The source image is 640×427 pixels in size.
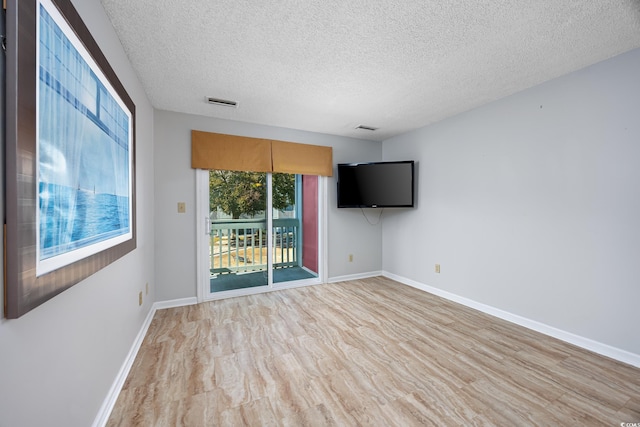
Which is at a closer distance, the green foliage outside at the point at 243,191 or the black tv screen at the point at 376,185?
the green foliage outside at the point at 243,191

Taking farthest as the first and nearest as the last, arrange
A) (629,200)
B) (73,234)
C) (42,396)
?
(629,200) < (73,234) < (42,396)

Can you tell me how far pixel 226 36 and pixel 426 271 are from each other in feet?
11.9

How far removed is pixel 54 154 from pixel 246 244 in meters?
3.23

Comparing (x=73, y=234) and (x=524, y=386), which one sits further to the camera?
(x=524, y=386)

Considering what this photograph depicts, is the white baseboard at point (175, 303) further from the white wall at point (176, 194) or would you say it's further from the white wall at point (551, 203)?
the white wall at point (551, 203)

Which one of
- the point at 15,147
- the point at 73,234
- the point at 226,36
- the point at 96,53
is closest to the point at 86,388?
the point at 73,234

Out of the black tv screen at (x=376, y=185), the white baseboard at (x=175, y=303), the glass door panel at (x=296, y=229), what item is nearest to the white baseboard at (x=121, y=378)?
the white baseboard at (x=175, y=303)

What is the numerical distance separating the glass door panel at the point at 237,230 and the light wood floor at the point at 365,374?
0.99 meters

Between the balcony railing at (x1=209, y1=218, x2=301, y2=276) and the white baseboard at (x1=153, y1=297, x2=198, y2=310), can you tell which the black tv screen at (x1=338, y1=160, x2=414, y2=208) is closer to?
the balcony railing at (x1=209, y1=218, x2=301, y2=276)

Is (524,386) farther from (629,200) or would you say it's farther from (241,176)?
(241,176)

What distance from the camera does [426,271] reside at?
377 centimetres

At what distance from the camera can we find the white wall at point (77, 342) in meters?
0.79

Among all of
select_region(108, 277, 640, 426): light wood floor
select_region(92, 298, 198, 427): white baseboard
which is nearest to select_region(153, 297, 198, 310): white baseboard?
select_region(92, 298, 198, 427): white baseboard

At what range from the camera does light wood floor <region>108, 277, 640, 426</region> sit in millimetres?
1513
